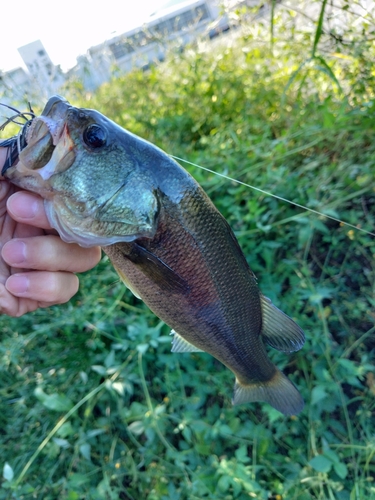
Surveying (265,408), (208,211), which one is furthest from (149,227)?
(265,408)

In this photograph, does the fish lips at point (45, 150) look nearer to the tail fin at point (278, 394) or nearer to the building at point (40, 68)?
the tail fin at point (278, 394)

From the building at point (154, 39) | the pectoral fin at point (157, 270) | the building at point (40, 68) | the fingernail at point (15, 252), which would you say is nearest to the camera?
the pectoral fin at point (157, 270)

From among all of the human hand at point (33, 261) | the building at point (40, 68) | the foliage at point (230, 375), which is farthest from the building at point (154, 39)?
the human hand at point (33, 261)

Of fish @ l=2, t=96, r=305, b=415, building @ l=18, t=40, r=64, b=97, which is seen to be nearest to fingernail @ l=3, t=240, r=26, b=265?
fish @ l=2, t=96, r=305, b=415

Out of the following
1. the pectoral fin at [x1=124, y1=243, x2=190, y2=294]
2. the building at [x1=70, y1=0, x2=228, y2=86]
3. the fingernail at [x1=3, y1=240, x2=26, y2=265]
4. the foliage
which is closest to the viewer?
the pectoral fin at [x1=124, y1=243, x2=190, y2=294]

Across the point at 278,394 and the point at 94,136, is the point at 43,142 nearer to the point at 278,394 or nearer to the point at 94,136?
the point at 94,136

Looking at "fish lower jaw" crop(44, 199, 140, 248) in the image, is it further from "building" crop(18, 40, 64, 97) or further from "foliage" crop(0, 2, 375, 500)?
"building" crop(18, 40, 64, 97)
